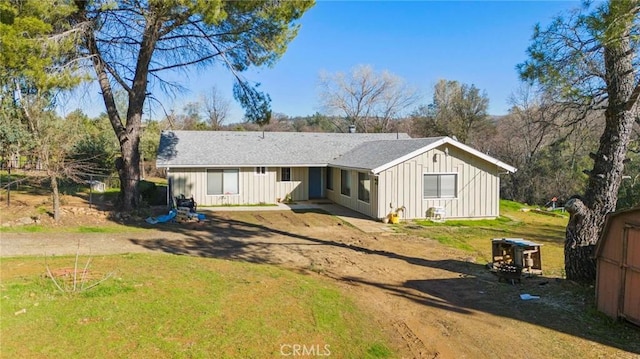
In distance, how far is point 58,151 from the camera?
44.7 feet

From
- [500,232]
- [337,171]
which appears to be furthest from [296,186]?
[500,232]

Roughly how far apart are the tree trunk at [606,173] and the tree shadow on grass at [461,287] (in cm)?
61

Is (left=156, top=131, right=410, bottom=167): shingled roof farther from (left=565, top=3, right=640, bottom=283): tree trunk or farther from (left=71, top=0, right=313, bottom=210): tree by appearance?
(left=565, top=3, right=640, bottom=283): tree trunk

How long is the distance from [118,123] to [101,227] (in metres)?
4.43

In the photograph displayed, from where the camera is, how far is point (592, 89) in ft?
24.9

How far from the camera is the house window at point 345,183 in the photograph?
19609 millimetres

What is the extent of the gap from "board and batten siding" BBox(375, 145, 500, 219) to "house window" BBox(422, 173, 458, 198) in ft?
0.44

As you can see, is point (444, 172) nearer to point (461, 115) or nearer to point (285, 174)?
point (285, 174)

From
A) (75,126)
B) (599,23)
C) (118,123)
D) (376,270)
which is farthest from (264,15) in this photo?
(75,126)

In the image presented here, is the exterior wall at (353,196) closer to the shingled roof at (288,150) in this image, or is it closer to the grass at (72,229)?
the shingled roof at (288,150)

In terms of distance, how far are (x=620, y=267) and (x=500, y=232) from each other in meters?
8.78

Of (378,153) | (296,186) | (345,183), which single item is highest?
(378,153)

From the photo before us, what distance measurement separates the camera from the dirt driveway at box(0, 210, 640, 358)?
18.0 feet

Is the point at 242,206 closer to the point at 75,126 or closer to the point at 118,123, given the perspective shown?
the point at 118,123
